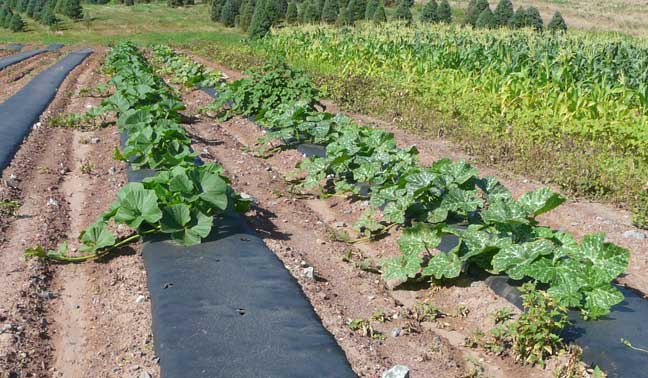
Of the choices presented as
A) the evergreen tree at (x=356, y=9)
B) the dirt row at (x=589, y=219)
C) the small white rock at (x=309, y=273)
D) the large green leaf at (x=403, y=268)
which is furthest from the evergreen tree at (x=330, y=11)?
the large green leaf at (x=403, y=268)

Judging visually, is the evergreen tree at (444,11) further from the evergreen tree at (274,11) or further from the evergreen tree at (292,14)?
the evergreen tree at (274,11)

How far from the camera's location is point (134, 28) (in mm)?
45750

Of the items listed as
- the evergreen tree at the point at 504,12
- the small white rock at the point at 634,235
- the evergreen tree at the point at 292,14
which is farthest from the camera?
the evergreen tree at the point at 292,14

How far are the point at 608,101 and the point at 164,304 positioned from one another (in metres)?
8.14

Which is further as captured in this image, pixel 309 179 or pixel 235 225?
pixel 309 179

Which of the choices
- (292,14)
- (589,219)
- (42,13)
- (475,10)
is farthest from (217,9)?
(589,219)

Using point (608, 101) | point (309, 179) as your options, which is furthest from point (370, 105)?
point (309, 179)

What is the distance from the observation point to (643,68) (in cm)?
1090

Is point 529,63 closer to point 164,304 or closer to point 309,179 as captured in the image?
point 309,179

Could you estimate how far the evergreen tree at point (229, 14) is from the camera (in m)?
47.2

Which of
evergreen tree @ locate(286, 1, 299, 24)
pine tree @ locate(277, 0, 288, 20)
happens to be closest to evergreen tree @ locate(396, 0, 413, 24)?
evergreen tree @ locate(286, 1, 299, 24)

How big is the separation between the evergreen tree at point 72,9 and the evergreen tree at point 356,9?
1922 centimetres

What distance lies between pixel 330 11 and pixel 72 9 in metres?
18.7

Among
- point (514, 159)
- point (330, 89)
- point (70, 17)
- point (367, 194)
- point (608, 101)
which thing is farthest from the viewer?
point (70, 17)
